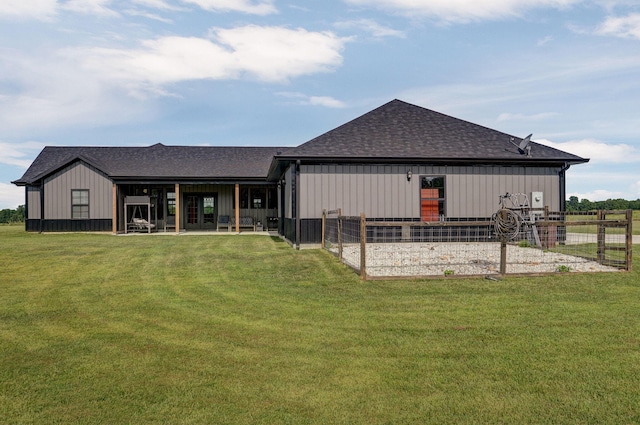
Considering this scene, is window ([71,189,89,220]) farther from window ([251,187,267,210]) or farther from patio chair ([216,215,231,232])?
window ([251,187,267,210])

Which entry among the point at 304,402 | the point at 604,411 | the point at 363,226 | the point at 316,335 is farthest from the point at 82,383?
→ the point at 363,226

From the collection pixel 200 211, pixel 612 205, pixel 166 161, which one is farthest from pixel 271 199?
pixel 612 205

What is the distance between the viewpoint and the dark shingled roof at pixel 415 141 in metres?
16.3

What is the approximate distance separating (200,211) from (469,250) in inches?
720

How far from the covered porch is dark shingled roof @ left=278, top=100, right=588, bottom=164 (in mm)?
8818

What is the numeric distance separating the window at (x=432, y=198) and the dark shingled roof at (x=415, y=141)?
1000 millimetres

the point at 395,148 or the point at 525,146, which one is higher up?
the point at 525,146

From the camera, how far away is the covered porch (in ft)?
85.8

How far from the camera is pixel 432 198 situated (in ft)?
55.9

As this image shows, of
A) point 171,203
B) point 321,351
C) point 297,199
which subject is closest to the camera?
point 321,351

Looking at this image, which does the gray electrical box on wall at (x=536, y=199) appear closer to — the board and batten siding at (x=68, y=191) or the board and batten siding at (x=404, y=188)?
the board and batten siding at (x=404, y=188)

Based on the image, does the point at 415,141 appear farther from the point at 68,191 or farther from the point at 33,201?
the point at 33,201

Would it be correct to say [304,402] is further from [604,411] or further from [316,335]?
[604,411]

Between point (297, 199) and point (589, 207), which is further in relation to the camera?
point (589, 207)
